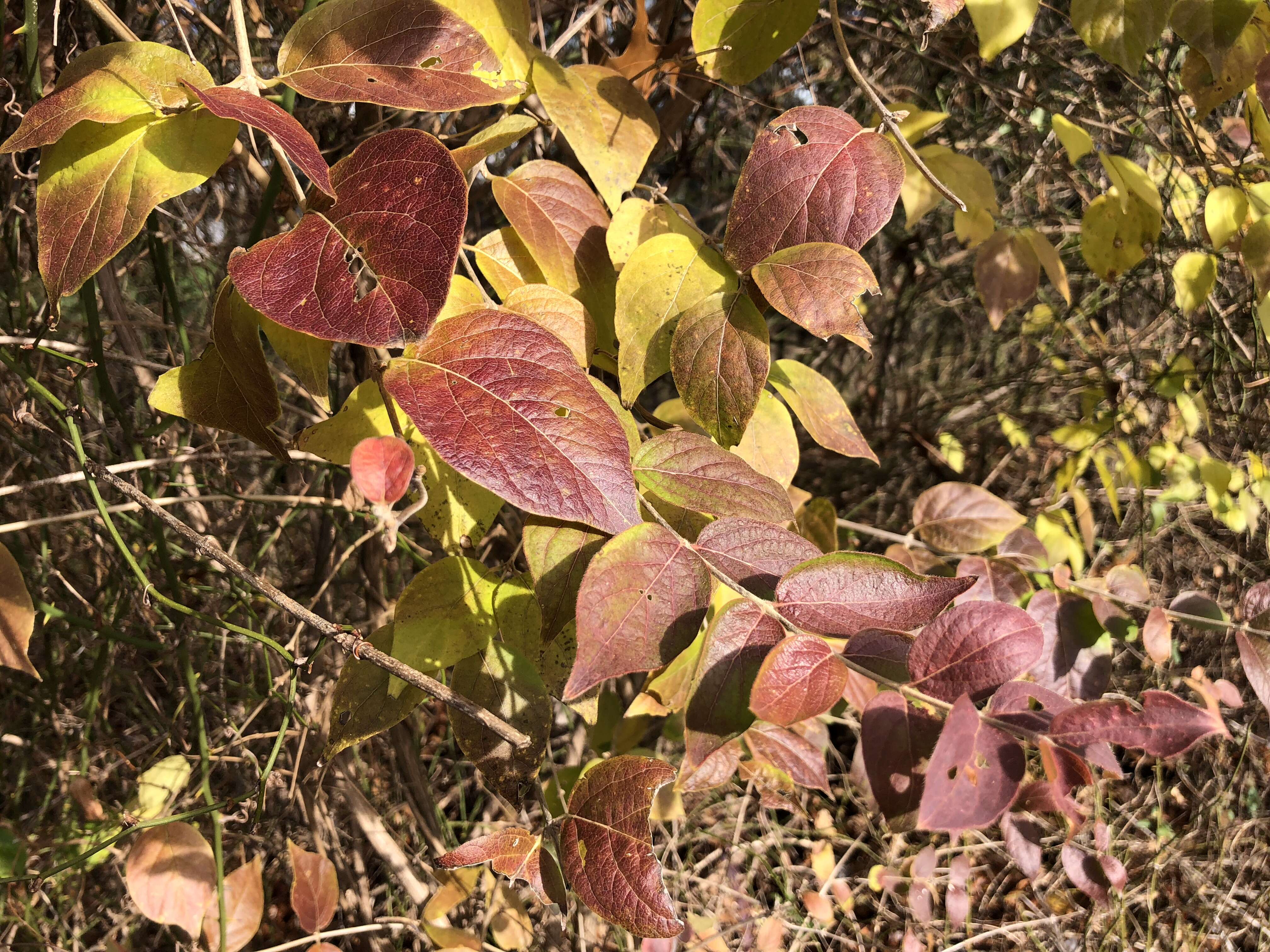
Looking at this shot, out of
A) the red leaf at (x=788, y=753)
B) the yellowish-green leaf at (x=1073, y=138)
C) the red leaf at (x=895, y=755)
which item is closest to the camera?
the red leaf at (x=895, y=755)

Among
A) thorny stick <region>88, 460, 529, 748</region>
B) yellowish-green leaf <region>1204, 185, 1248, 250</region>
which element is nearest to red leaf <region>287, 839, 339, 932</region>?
thorny stick <region>88, 460, 529, 748</region>

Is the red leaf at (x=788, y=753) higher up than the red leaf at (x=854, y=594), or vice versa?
the red leaf at (x=854, y=594)

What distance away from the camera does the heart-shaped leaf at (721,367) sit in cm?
54

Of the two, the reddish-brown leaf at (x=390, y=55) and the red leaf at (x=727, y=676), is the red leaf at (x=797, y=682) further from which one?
the reddish-brown leaf at (x=390, y=55)

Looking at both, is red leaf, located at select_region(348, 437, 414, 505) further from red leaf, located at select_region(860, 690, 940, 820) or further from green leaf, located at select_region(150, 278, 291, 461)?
red leaf, located at select_region(860, 690, 940, 820)

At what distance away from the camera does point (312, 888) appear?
2.69 ft

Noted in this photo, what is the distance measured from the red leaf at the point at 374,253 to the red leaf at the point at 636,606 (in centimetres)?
15

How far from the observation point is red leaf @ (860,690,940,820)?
1.65ft

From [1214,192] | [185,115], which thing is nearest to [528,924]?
[185,115]

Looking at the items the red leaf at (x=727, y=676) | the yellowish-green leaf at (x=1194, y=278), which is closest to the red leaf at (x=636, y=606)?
the red leaf at (x=727, y=676)

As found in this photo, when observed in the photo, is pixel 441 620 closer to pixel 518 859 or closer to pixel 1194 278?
pixel 518 859

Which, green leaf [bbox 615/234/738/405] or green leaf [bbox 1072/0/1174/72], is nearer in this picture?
green leaf [bbox 615/234/738/405]

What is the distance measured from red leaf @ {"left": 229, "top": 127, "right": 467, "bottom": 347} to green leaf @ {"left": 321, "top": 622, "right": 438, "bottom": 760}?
258 millimetres

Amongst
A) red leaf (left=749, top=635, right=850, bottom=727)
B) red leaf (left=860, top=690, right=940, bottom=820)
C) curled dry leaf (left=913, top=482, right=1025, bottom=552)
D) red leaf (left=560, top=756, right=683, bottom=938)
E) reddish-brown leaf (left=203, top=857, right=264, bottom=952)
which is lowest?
reddish-brown leaf (left=203, top=857, right=264, bottom=952)
